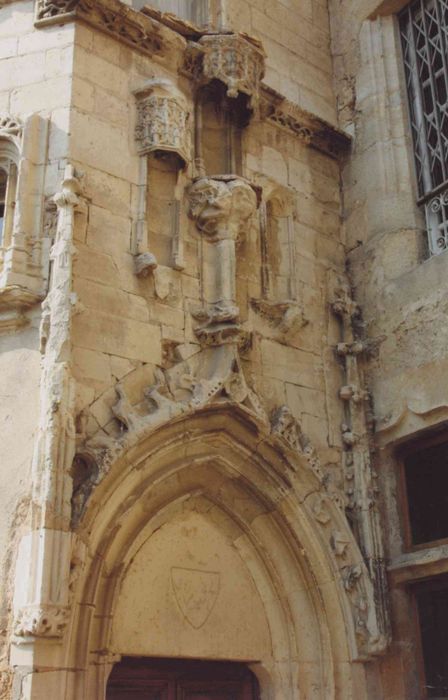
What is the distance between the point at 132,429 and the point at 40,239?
1401mm

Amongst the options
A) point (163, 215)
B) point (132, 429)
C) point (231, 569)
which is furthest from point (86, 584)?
point (163, 215)

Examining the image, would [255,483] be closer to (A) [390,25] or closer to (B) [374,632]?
(B) [374,632]

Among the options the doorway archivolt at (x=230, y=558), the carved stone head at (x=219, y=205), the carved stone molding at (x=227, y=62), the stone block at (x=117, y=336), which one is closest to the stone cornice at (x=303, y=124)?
the carved stone molding at (x=227, y=62)

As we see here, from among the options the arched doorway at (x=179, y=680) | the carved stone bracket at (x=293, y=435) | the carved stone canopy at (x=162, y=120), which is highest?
the carved stone canopy at (x=162, y=120)

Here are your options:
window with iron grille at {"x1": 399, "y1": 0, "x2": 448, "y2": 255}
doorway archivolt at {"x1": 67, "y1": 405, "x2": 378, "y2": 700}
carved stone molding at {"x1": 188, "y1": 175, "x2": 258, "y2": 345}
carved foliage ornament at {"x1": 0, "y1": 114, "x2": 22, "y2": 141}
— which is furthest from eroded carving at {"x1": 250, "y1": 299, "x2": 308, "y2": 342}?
Result: carved foliage ornament at {"x1": 0, "y1": 114, "x2": 22, "y2": 141}

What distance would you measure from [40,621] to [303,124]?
4854 millimetres

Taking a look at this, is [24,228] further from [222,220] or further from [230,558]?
[230,558]

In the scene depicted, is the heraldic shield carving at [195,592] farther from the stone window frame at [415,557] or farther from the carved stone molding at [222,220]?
the carved stone molding at [222,220]

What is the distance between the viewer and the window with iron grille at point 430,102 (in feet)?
24.6

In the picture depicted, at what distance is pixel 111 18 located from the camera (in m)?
6.82

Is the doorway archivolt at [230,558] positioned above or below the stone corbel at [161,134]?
below

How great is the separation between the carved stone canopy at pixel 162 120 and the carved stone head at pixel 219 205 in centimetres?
26

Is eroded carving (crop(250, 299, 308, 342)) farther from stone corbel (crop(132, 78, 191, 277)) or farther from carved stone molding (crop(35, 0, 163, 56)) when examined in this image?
carved stone molding (crop(35, 0, 163, 56))

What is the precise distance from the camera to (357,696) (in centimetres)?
618
